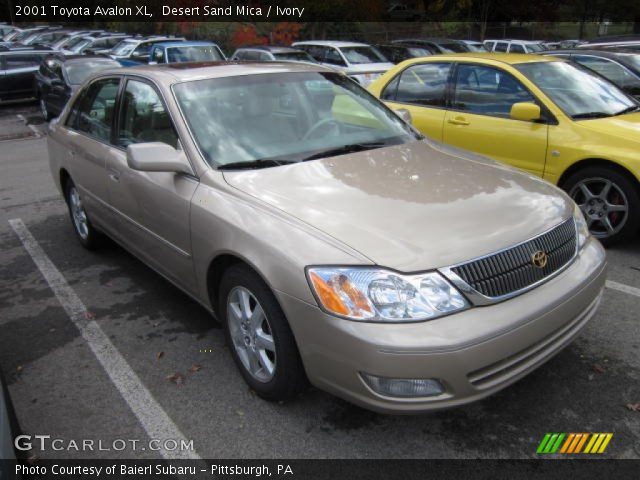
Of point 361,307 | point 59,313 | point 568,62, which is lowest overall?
point 59,313

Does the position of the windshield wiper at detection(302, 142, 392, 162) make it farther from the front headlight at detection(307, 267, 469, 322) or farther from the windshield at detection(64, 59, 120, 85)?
the windshield at detection(64, 59, 120, 85)

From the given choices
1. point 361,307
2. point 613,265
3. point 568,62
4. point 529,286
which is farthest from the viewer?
point 568,62

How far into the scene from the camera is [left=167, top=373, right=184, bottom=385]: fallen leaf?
319 centimetres

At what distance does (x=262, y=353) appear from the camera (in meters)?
2.88

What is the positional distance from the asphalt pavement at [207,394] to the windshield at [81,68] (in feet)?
30.7

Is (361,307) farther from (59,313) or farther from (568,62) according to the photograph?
(568,62)

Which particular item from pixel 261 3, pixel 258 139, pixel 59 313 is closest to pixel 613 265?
pixel 258 139

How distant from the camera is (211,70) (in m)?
3.75

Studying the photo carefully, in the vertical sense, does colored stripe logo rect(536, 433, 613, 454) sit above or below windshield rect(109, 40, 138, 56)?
below

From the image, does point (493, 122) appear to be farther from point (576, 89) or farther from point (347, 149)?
point (347, 149)

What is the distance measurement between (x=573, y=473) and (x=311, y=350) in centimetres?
127

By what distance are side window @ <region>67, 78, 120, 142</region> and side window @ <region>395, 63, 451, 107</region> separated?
3.32 metres

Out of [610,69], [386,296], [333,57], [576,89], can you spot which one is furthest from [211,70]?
[333,57]

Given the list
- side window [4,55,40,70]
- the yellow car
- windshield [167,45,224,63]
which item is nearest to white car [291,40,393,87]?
windshield [167,45,224,63]
